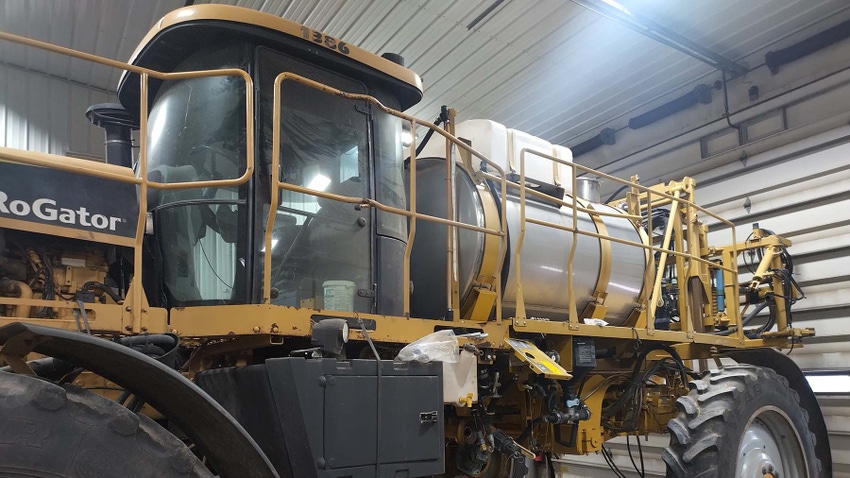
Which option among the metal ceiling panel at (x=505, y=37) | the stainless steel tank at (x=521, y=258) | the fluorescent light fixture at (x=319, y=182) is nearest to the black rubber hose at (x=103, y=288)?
the fluorescent light fixture at (x=319, y=182)

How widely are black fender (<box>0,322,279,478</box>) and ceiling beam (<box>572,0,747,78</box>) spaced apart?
610 cm

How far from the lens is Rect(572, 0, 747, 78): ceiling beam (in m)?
6.97

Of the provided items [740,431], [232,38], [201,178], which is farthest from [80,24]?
[740,431]

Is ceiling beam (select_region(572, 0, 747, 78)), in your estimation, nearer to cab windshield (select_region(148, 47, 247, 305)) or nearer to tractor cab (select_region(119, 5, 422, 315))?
tractor cab (select_region(119, 5, 422, 315))

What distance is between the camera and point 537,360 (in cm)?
400

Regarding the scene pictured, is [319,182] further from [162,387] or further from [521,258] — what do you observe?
[521,258]

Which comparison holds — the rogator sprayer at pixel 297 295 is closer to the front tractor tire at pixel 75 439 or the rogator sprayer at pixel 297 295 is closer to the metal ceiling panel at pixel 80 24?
the front tractor tire at pixel 75 439

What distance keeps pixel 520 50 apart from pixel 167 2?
Answer: 4.19 metres

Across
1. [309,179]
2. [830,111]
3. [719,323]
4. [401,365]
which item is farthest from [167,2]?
[830,111]

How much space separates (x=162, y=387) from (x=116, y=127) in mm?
2420

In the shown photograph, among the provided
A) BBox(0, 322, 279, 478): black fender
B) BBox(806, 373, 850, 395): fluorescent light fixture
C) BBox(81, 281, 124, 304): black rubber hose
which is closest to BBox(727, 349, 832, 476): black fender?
BBox(806, 373, 850, 395): fluorescent light fixture

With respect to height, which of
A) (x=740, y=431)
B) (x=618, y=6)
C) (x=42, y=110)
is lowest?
(x=740, y=431)

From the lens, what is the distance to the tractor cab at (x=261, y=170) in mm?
3168

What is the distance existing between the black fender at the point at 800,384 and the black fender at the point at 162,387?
18.2 ft
